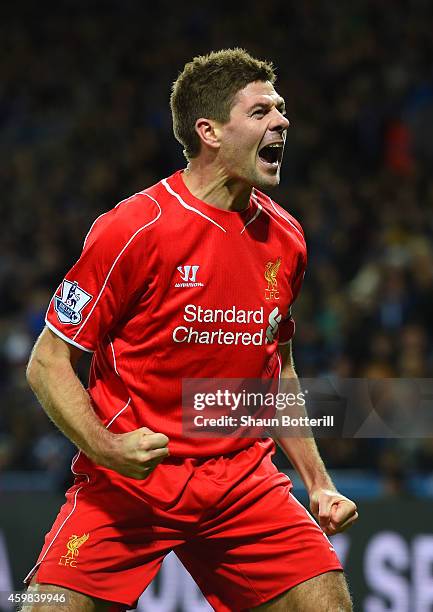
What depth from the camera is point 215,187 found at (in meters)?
3.53

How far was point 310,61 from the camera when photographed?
10.6 m

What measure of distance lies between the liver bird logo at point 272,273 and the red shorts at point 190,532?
0.52m

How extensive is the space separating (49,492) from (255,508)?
3.36 m

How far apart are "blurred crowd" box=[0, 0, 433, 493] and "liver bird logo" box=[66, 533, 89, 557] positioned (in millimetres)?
3290

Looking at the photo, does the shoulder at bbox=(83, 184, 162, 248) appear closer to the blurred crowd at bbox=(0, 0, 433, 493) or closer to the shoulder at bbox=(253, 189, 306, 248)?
the shoulder at bbox=(253, 189, 306, 248)

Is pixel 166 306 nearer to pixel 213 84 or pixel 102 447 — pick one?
pixel 102 447

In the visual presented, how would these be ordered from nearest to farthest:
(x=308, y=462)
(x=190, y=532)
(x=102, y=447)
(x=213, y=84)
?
(x=102, y=447) < (x=190, y=532) < (x=213, y=84) < (x=308, y=462)

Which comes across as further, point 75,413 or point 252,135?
point 252,135

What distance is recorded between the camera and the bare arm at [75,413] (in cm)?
311

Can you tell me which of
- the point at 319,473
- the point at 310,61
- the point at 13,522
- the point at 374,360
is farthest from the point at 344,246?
the point at 319,473

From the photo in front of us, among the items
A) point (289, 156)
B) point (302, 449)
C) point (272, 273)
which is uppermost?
point (272, 273)

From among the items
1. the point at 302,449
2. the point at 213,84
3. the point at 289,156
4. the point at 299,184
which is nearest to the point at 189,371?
the point at 302,449

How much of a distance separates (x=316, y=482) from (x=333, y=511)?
170 millimetres

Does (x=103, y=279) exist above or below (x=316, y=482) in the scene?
above
